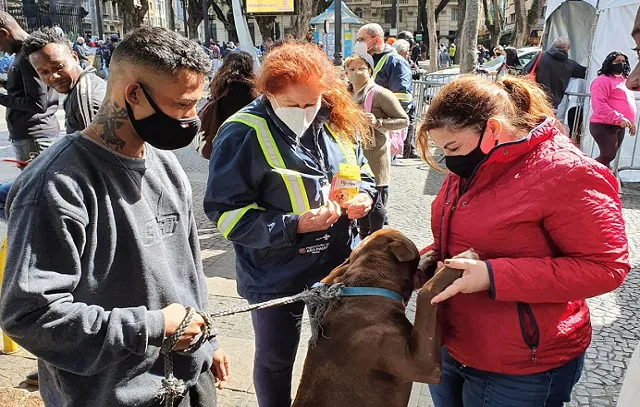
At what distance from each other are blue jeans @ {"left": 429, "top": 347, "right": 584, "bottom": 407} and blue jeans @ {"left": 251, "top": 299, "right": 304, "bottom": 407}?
0.90 metres

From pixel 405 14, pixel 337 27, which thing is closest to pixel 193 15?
pixel 337 27

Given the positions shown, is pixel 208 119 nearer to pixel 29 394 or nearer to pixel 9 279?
pixel 29 394

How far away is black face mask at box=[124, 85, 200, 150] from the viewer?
5.96 ft

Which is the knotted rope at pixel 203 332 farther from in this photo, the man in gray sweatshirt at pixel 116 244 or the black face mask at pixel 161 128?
the black face mask at pixel 161 128

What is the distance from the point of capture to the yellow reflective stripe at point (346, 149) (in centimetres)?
300

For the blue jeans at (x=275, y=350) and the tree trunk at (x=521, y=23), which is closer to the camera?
the blue jeans at (x=275, y=350)

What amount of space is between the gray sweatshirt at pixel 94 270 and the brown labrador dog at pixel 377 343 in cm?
59

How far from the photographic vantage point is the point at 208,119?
522 centimetres

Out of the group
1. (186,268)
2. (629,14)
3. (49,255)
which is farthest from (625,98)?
(49,255)

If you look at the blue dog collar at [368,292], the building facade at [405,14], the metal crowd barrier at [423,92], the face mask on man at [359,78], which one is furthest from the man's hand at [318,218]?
the building facade at [405,14]

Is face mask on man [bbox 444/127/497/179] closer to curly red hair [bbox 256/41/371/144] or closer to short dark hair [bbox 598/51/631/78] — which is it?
curly red hair [bbox 256/41/371/144]

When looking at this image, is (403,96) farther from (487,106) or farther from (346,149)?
(487,106)

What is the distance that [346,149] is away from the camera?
3.04 m

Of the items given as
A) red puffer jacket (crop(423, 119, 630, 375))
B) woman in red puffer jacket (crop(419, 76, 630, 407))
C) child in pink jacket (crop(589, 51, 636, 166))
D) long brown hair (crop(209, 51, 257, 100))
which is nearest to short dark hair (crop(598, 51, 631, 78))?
child in pink jacket (crop(589, 51, 636, 166))
